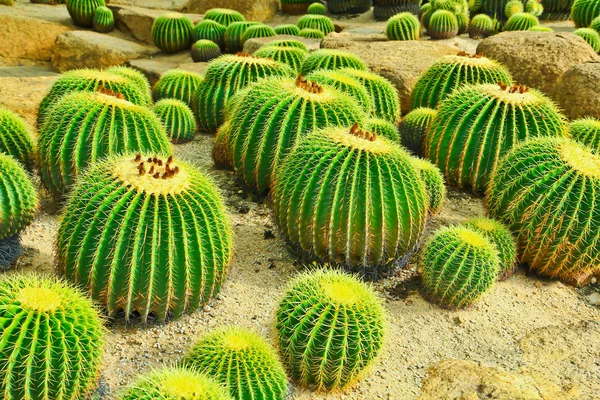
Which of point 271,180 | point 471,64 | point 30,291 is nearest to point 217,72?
point 271,180

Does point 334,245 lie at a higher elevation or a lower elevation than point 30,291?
lower

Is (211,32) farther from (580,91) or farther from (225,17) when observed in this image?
(580,91)

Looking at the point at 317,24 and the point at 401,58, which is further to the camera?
the point at 317,24

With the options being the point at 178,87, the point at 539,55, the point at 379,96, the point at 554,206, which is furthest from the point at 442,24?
the point at 554,206

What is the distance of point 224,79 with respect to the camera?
6734 mm

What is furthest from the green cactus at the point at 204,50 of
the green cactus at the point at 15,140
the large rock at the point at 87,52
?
the green cactus at the point at 15,140

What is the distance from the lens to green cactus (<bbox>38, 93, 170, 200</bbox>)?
187 inches

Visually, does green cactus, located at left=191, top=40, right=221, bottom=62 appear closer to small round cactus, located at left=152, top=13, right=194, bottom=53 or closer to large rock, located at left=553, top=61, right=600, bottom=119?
small round cactus, located at left=152, top=13, right=194, bottom=53

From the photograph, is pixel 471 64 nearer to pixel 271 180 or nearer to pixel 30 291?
pixel 271 180

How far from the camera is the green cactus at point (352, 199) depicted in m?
4.14

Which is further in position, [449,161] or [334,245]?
[449,161]

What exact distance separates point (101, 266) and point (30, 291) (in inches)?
26.9

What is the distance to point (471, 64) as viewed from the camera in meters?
6.61

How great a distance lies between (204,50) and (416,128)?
6.38 meters
